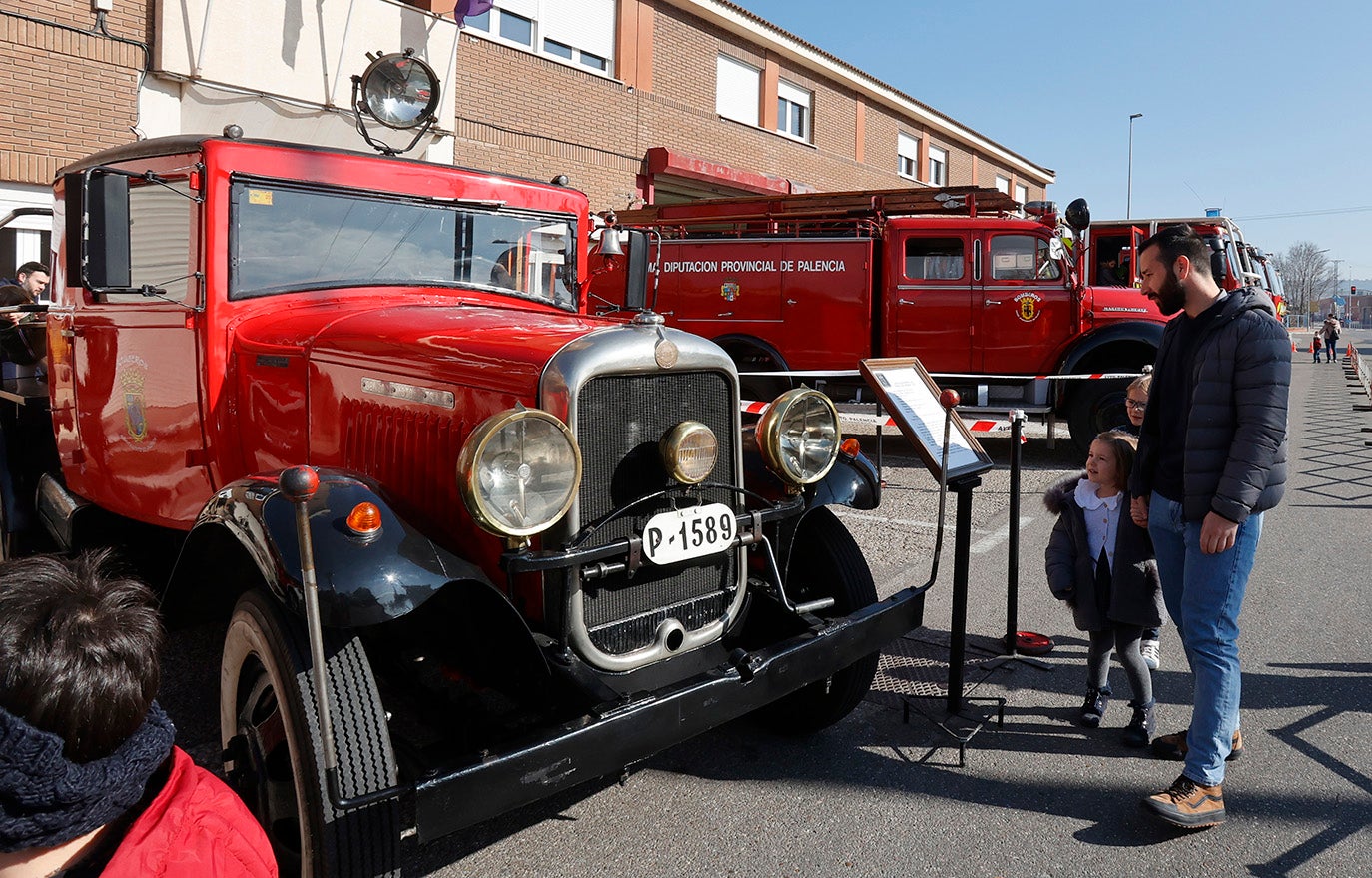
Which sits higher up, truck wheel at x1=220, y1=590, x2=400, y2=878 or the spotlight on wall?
the spotlight on wall

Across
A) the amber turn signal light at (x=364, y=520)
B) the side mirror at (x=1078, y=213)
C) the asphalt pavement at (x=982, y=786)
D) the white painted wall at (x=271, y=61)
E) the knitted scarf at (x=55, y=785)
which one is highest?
the white painted wall at (x=271, y=61)

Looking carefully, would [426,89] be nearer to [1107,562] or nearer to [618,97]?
[1107,562]

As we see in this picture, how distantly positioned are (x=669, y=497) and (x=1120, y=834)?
1.71 m

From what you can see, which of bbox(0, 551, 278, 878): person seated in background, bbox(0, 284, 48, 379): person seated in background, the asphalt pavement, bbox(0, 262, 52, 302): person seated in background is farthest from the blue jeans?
bbox(0, 262, 52, 302): person seated in background

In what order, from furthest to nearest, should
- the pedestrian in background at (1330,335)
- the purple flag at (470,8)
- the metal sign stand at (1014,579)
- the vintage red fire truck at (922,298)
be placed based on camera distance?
the pedestrian in background at (1330,335)
the purple flag at (470,8)
the vintage red fire truck at (922,298)
the metal sign stand at (1014,579)

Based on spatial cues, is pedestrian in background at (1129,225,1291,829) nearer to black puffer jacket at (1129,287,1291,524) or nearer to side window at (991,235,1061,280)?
black puffer jacket at (1129,287,1291,524)

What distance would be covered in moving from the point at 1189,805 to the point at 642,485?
1910 mm

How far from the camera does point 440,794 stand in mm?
2088

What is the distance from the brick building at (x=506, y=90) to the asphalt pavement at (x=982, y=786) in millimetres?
7163

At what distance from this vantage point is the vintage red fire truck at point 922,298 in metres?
9.95

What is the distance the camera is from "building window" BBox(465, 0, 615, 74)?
43.5 ft

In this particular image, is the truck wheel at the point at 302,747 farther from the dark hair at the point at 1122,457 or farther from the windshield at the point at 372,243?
the dark hair at the point at 1122,457

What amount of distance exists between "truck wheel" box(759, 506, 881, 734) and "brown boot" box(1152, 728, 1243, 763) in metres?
1.03

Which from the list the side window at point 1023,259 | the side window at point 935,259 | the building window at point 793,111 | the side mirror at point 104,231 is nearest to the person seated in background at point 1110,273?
the side window at point 1023,259
